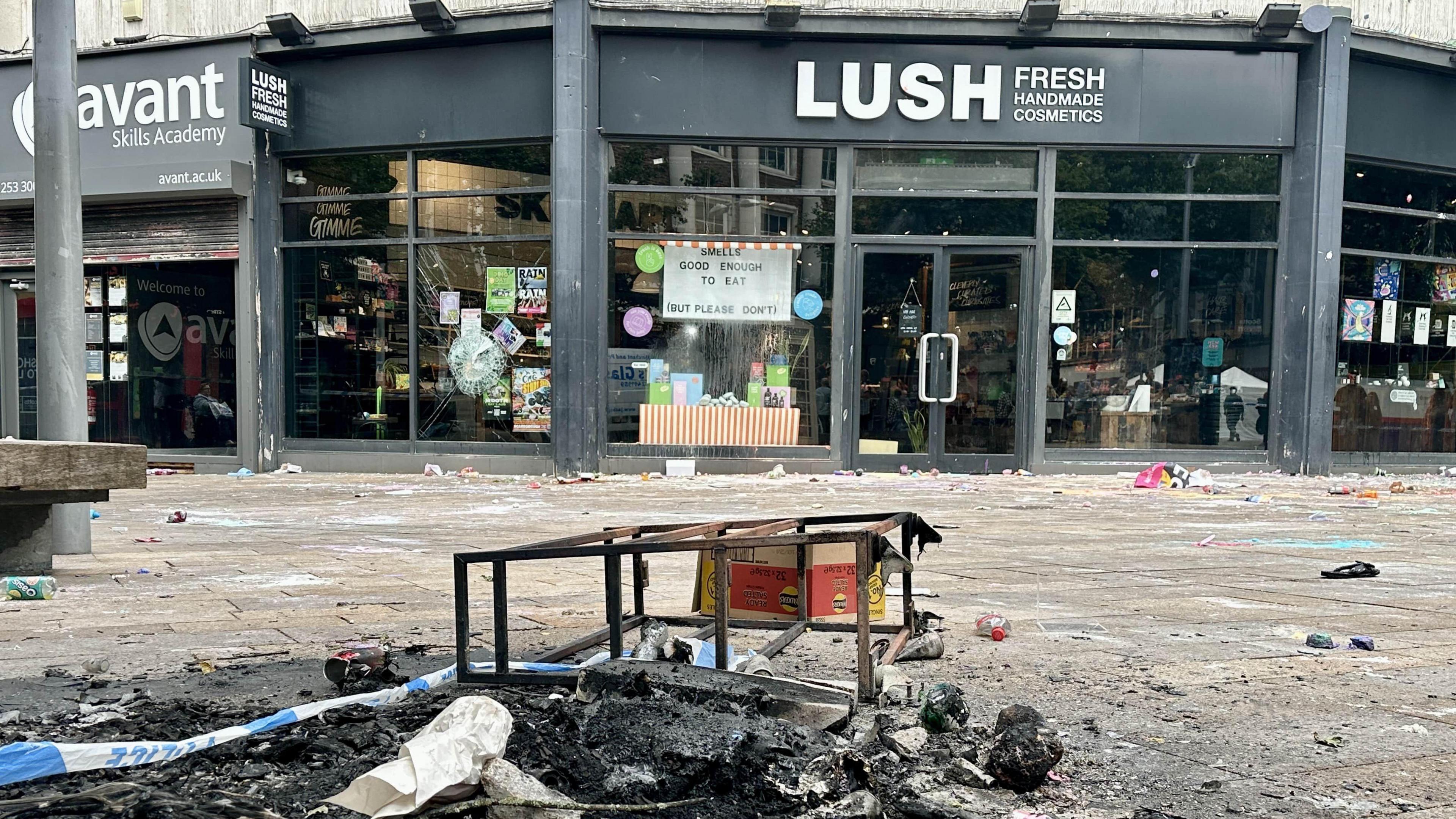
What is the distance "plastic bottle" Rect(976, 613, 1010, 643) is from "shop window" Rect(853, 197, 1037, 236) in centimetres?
813

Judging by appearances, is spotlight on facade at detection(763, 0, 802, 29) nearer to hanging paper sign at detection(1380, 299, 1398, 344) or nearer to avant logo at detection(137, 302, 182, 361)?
hanging paper sign at detection(1380, 299, 1398, 344)

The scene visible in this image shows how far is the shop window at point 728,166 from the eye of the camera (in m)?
11.6

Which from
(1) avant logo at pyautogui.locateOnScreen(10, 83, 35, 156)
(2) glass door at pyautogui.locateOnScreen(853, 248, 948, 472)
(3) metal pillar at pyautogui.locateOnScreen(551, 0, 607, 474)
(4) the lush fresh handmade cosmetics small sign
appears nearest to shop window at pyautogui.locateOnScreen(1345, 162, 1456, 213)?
(2) glass door at pyautogui.locateOnScreen(853, 248, 948, 472)

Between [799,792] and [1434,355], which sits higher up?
[1434,355]

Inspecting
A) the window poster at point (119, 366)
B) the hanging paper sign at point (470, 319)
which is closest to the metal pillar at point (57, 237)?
the hanging paper sign at point (470, 319)

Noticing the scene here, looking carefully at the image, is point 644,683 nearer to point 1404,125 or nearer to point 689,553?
point 689,553

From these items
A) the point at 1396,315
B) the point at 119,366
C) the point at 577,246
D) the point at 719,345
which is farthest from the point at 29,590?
the point at 1396,315

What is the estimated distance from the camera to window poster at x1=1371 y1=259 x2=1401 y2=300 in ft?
39.5

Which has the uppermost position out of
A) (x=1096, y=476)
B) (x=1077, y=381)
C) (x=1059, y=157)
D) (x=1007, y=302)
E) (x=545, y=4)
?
(x=545, y=4)

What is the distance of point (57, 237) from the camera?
5516 millimetres

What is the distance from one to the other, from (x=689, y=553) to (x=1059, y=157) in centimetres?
751

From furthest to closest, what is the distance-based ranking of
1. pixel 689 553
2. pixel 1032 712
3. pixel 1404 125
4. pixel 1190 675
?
pixel 1404 125 → pixel 689 553 → pixel 1190 675 → pixel 1032 712

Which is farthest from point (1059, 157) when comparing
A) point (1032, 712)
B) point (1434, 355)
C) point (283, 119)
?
point (1032, 712)

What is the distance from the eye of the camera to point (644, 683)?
8.75 feet
